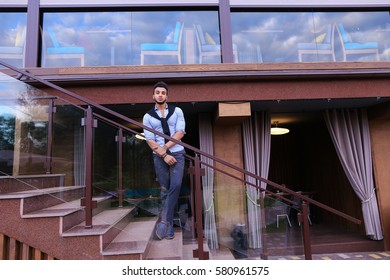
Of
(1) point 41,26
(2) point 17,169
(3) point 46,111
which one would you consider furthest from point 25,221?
(1) point 41,26

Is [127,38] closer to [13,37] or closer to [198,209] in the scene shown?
[13,37]

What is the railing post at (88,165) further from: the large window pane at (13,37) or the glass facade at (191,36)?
the large window pane at (13,37)

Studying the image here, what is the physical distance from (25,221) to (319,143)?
24.4 feet

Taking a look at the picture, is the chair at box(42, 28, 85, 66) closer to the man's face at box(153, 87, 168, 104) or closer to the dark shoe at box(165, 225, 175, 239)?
the man's face at box(153, 87, 168, 104)

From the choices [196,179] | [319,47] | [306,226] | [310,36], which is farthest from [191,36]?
[306,226]

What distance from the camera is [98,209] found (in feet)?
8.74

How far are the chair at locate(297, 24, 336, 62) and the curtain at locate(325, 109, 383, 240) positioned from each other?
1235 mm

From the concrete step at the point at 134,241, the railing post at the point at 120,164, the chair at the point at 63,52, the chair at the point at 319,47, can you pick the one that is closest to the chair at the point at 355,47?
the chair at the point at 319,47

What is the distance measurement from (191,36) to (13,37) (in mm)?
3145

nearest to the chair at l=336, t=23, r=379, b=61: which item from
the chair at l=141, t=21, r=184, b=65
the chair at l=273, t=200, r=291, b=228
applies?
the chair at l=141, t=21, r=184, b=65

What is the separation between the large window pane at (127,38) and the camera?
483cm

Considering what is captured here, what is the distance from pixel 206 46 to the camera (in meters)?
5.00

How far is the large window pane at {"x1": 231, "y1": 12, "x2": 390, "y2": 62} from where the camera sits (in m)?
5.03

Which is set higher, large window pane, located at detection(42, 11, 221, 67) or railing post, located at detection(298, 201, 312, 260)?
large window pane, located at detection(42, 11, 221, 67)
